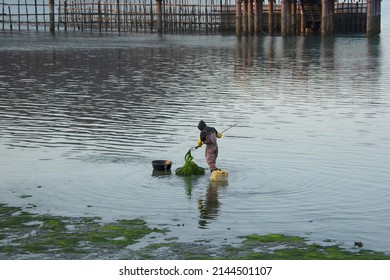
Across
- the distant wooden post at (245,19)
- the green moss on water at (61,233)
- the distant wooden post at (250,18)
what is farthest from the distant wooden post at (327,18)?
the green moss on water at (61,233)

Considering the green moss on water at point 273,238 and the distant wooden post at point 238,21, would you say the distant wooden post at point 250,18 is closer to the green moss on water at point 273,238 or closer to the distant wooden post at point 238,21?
the distant wooden post at point 238,21

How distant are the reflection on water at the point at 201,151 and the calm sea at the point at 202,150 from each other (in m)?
0.04

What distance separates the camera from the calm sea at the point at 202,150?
1645 cm

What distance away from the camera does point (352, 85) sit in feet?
129

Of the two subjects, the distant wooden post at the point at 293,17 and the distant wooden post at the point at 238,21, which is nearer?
the distant wooden post at the point at 293,17

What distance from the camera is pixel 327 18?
3022 inches

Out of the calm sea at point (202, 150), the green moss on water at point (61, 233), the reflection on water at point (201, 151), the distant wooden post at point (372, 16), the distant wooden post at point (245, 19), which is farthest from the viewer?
the distant wooden post at point (245, 19)

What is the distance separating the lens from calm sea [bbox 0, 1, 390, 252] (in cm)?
1645

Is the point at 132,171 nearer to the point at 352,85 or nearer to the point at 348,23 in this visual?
the point at 352,85

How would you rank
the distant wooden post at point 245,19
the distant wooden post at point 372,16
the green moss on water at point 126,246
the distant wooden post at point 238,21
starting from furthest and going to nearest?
1. the distant wooden post at point 245,19
2. the distant wooden post at point 238,21
3. the distant wooden post at point 372,16
4. the green moss on water at point 126,246

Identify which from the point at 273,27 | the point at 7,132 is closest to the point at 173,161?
the point at 7,132

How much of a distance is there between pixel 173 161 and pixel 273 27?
67611 mm

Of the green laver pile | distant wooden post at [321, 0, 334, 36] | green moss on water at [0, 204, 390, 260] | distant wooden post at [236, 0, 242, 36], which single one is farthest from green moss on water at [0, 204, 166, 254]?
distant wooden post at [236, 0, 242, 36]

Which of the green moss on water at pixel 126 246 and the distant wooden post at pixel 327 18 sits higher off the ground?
the distant wooden post at pixel 327 18
